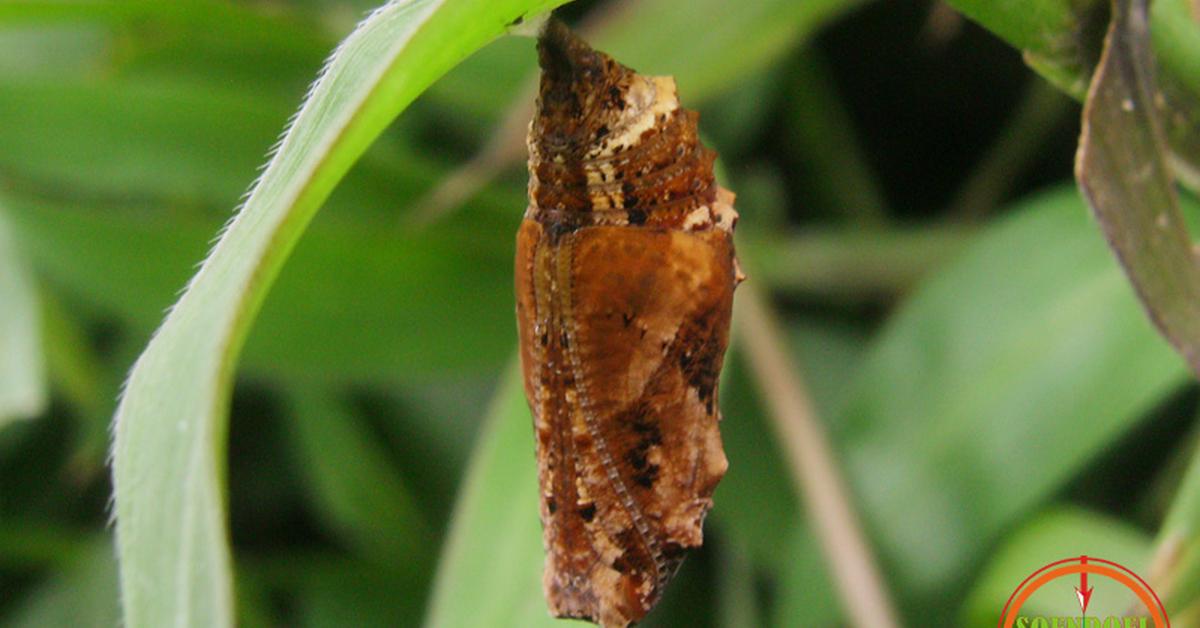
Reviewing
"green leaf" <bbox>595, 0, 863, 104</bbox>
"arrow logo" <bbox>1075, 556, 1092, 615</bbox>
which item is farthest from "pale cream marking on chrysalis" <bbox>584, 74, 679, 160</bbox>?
"arrow logo" <bbox>1075, 556, 1092, 615</bbox>

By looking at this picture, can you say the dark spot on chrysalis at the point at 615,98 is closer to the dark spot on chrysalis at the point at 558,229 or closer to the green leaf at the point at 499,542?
the dark spot on chrysalis at the point at 558,229

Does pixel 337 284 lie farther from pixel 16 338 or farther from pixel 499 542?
pixel 499 542

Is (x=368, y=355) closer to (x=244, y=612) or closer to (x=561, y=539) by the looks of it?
(x=244, y=612)

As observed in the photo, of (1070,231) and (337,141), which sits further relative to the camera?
(1070,231)

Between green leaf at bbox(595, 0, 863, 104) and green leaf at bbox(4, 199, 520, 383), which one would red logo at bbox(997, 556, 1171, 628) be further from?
green leaf at bbox(4, 199, 520, 383)

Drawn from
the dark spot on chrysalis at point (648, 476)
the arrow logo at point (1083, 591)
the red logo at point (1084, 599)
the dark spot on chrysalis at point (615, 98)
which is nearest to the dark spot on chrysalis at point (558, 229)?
the dark spot on chrysalis at point (615, 98)

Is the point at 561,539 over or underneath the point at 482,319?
over

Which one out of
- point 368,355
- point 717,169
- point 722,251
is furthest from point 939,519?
point 368,355
